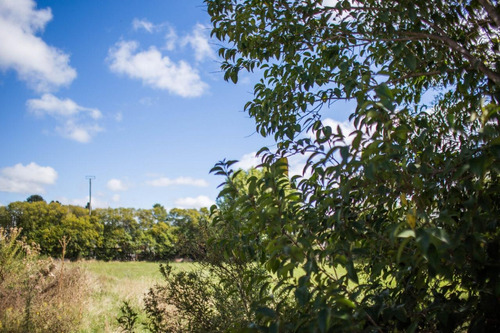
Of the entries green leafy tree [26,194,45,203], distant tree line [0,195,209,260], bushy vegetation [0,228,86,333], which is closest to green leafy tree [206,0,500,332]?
bushy vegetation [0,228,86,333]

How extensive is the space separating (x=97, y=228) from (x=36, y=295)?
81.5 feet

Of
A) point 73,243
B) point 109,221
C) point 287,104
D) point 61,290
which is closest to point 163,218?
point 109,221

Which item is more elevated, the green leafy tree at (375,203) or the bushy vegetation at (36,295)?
the green leafy tree at (375,203)

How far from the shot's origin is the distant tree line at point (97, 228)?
2695cm

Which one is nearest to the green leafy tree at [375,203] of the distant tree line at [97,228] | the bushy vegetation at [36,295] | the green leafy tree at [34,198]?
the bushy vegetation at [36,295]

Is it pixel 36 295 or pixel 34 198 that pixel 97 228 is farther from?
pixel 34 198

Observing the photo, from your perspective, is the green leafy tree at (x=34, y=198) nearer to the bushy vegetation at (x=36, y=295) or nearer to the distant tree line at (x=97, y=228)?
the distant tree line at (x=97, y=228)

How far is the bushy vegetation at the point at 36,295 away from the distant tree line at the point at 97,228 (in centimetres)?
1696

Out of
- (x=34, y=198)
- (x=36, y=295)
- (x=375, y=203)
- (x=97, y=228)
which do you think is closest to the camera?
(x=375, y=203)

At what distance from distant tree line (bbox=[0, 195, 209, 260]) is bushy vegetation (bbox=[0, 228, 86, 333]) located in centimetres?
1696

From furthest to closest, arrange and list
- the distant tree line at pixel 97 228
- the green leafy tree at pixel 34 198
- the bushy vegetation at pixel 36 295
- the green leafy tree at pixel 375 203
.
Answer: the green leafy tree at pixel 34 198
the distant tree line at pixel 97 228
the bushy vegetation at pixel 36 295
the green leafy tree at pixel 375 203

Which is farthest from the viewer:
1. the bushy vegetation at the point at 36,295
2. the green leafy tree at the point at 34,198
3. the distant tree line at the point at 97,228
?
the green leafy tree at the point at 34,198

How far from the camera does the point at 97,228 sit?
29.5 meters

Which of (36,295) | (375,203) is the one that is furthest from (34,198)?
(375,203)
